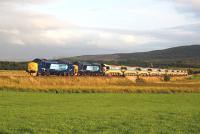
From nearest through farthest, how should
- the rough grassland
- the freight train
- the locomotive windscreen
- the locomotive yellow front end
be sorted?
the rough grassland < the locomotive yellow front end < the freight train < the locomotive windscreen

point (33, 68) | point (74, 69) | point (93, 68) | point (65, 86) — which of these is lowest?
point (65, 86)

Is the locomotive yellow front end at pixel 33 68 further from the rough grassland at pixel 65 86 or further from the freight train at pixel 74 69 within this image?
the rough grassland at pixel 65 86

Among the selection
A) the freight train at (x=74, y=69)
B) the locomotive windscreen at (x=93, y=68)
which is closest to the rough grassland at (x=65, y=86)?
the freight train at (x=74, y=69)

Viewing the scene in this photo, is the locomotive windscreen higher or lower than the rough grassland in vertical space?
higher

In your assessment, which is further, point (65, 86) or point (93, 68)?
point (93, 68)

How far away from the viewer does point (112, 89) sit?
190ft

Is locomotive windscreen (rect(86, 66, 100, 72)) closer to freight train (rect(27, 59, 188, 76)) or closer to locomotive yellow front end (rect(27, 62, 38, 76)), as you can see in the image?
freight train (rect(27, 59, 188, 76))

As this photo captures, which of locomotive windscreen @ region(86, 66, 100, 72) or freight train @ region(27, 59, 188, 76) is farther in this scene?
locomotive windscreen @ region(86, 66, 100, 72)

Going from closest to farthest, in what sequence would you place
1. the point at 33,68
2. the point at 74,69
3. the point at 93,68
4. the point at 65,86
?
the point at 65,86 < the point at 33,68 < the point at 74,69 < the point at 93,68

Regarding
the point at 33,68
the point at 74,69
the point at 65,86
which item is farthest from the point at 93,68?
the point at 65,86

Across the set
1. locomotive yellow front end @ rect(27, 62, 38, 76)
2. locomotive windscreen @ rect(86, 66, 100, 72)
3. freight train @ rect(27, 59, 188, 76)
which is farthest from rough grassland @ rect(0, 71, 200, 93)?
locomotive windscreen @ rect(86, 66, 100, 72)

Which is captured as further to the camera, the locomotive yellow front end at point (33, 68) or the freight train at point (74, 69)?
the freight train at point (74, 69)

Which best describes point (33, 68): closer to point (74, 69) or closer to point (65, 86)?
point (74, 69)

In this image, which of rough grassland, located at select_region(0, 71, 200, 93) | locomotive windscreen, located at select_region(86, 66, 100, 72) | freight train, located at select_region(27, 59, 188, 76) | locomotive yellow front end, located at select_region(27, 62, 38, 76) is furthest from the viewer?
locomotive windscreen, located at select_region(86, 66, 100, 72)
